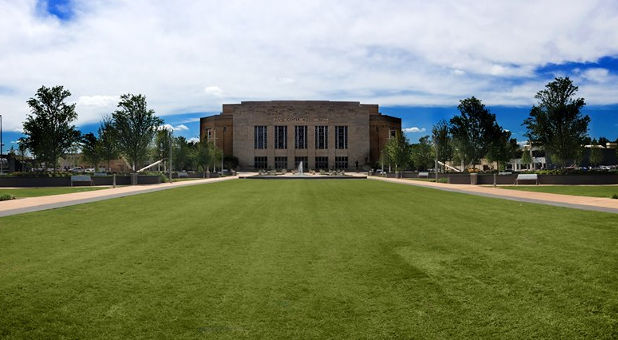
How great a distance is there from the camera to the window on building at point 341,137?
118m

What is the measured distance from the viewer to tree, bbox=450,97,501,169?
150ft

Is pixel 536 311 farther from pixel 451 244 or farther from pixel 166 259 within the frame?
pixel 166 259

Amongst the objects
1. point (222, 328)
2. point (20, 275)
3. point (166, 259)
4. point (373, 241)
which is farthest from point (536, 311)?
point (20, 275)

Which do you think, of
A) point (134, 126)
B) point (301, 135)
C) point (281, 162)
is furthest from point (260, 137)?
point (134, 126)

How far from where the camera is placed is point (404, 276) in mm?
6215

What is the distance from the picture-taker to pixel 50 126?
132ft

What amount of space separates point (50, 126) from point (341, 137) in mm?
85409

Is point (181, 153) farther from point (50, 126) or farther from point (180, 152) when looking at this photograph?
Result: point (50, 126)

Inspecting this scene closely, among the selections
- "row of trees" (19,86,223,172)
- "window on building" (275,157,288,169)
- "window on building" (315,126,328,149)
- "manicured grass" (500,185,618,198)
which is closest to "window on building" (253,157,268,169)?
"window on building" (275,157,288,169)

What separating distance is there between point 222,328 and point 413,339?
190 cm

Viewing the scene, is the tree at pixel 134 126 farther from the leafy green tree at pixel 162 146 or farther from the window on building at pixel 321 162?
the window on building at pixel 321 162

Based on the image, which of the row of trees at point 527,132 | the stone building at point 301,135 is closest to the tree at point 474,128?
the row of trees at point 527,132

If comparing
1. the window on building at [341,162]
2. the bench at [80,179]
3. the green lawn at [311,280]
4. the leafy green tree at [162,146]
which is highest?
the leafy green tree at [162,146]

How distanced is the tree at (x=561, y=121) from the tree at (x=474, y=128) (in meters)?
5.74
